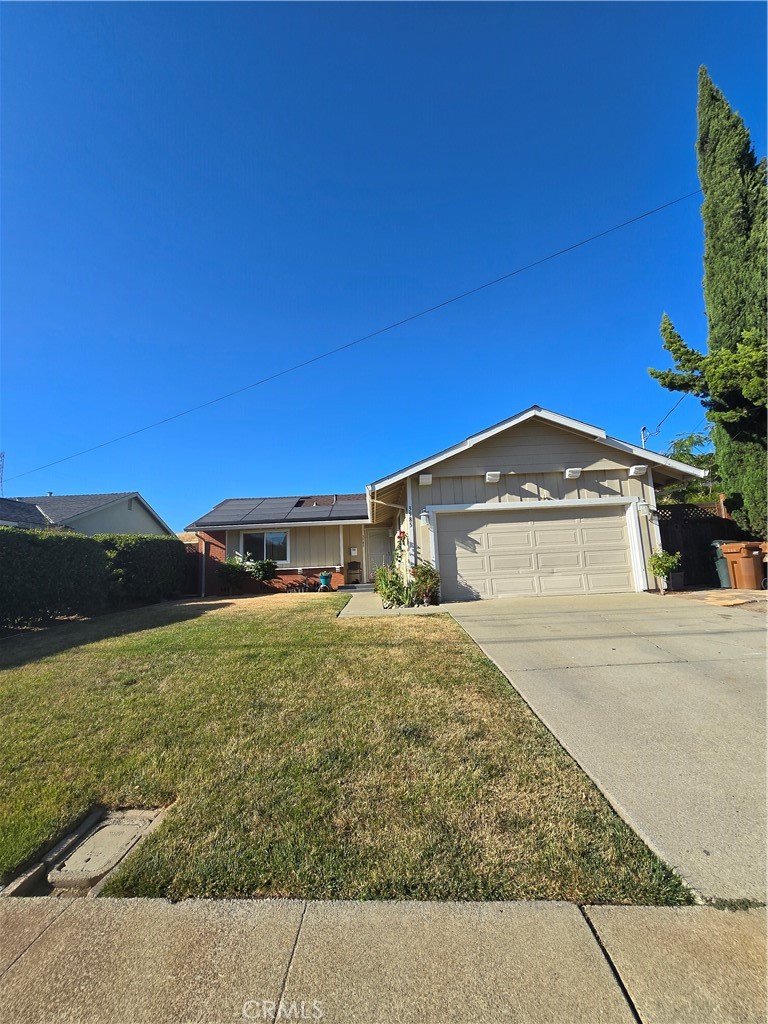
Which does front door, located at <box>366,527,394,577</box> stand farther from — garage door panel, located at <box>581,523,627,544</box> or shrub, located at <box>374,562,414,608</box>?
garage door panel, located at <box>581,523,627,544</box>

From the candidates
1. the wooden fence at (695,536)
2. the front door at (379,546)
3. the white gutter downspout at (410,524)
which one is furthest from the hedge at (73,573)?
the wooden fence at (695,536)

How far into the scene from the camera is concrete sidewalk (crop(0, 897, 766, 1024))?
4.49 feet

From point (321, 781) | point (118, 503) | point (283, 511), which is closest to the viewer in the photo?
point (321, 781)

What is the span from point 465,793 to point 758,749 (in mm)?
2133

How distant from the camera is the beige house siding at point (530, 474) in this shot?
10.2m

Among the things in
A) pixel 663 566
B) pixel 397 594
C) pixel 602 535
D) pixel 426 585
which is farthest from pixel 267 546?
pixel 663 566

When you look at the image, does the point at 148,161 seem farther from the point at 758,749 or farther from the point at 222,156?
the point at 758,749

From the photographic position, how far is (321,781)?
2670 millimetres

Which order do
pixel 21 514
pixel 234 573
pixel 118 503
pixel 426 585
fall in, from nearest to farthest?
pixel 426 585 → pixel 234 573 → pixel 21 514 → pixel 118 503

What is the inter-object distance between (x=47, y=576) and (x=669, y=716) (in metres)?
11.0

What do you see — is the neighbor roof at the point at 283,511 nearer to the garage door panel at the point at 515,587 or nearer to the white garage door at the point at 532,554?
the white garage door at the point at 532,554

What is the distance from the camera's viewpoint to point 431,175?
379 inches

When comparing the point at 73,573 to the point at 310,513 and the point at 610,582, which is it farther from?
the point at 610,582

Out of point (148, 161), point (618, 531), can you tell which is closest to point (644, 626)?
point (618, 531)
